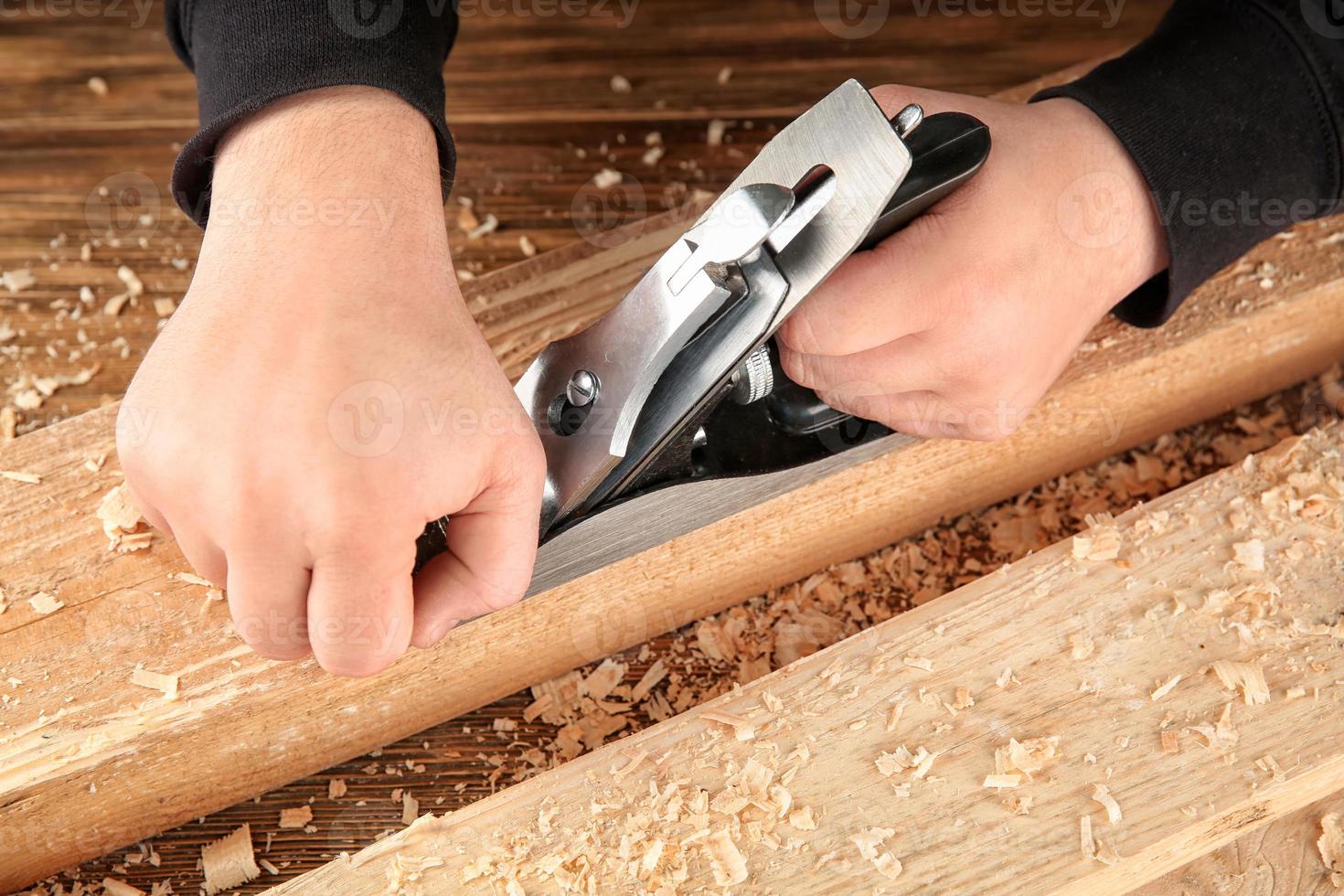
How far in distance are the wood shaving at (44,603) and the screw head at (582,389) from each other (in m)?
0.68

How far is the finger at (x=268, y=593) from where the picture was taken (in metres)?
0.95

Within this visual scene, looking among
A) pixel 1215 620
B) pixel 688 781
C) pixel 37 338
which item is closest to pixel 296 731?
pixel 688 781

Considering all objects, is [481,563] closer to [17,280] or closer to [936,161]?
[936,161]

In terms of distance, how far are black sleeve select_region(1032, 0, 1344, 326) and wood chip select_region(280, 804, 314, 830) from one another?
50.4 inches

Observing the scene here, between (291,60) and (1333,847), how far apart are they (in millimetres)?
1476

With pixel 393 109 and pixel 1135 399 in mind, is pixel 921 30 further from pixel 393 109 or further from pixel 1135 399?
pixel 393 109

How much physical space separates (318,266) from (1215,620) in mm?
1063

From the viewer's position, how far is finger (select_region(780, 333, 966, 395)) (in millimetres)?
1274

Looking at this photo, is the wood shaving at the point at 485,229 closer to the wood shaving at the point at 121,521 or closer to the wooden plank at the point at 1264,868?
the wood shaving at the point at 121,521

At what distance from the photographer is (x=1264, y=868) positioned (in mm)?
1232

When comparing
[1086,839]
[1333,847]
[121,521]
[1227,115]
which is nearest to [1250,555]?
[1333,847]

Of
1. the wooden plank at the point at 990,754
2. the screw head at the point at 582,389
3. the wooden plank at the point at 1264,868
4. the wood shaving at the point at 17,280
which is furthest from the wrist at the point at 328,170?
the wooden plank at the point at 1264,868

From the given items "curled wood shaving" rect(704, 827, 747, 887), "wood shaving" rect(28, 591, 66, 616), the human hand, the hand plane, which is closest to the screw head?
the hand plane

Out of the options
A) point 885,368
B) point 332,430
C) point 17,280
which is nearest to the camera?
point 332,430
